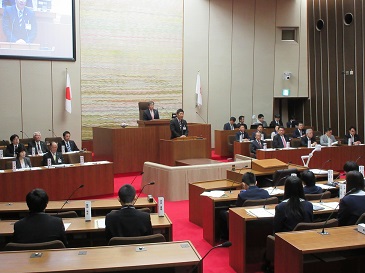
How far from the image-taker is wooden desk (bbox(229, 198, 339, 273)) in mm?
4609

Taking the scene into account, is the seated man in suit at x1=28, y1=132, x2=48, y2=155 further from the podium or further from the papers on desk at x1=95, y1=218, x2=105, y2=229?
the papers on desk at x1=95, y1=218, x2=105, y2=229

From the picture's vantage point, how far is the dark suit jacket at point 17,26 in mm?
11250

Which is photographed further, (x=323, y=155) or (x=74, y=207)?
(x=323, y=155)

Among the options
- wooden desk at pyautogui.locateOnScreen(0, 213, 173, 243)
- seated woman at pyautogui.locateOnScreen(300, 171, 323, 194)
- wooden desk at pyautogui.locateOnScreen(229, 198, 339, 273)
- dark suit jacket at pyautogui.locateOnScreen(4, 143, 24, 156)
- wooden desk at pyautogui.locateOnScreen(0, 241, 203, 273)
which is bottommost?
wooden desk at pyautogui.locateOnScreen(229, 198, 339, 273)

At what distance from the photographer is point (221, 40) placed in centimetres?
1474

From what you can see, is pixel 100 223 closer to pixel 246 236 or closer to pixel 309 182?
pixel 246 236

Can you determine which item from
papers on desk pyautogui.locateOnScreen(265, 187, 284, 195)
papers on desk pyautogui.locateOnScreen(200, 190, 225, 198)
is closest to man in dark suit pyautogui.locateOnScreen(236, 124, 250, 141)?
papers on desk pyautogui.locateOnScreen(265, 187, 284, 195)

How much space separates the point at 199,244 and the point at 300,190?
2032 millimetres

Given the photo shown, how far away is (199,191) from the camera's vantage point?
648 centimetres

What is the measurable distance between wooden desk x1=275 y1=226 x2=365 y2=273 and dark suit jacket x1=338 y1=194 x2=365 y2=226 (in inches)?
13.4

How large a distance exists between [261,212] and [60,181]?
15.0ft

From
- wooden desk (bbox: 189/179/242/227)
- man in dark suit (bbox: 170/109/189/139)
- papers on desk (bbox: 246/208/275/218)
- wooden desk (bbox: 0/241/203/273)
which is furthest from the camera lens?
man in dark suit (bbox: 170/109/189/139)

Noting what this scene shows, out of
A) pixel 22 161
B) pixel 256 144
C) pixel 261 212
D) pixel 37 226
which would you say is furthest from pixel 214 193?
pixel 256 144

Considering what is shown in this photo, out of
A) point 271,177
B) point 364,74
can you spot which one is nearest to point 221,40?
point 364,74
